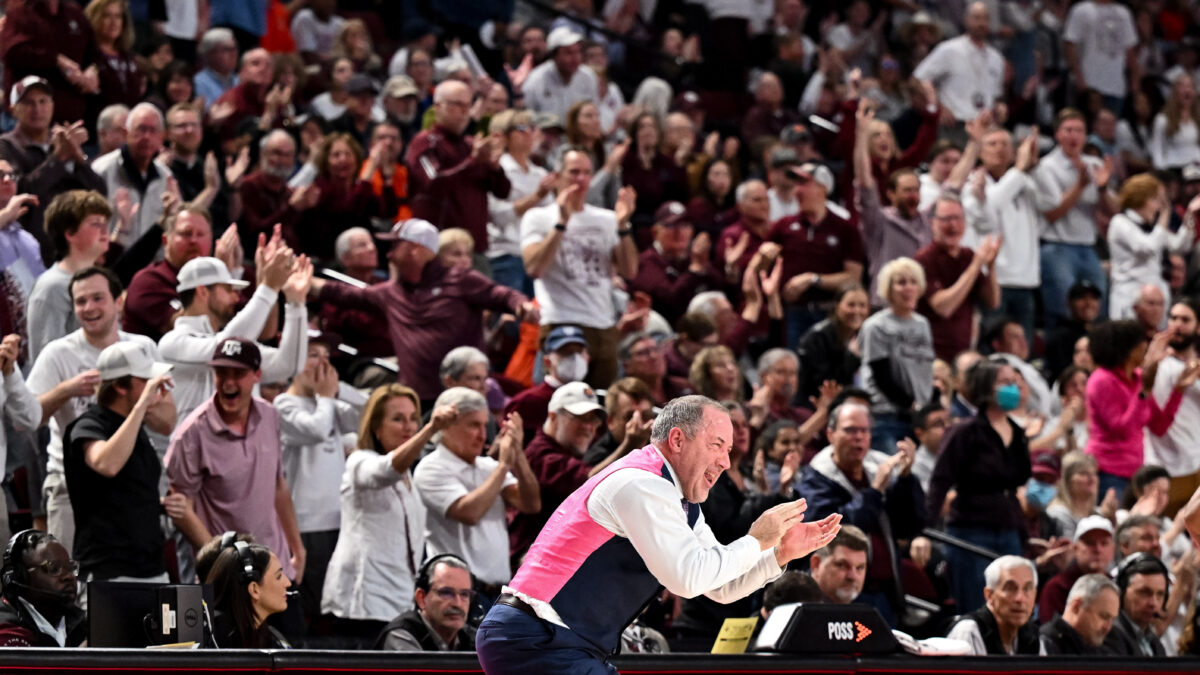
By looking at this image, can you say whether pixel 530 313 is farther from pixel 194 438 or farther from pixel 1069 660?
pixel 1069 660

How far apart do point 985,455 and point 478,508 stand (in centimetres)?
301

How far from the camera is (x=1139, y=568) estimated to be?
9680 mm

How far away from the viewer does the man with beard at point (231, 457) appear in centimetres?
824

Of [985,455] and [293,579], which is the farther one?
[985,455]

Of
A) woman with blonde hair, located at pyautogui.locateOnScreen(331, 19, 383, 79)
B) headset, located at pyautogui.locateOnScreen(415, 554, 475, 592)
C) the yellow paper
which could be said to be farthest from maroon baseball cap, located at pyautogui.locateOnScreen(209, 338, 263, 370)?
woman with blonde hair, located at pyautogui.locateOnScreen(331, 19, 383, 79)

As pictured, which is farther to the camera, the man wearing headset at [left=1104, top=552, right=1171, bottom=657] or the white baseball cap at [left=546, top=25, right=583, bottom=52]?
the white baseball cap at [left=546, top=25, right=583, bottom=52]

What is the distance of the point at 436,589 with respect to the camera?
25.6ft

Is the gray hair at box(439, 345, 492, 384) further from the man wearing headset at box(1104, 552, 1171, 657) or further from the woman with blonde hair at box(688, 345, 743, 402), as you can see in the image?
the man wearing headset at box(1104, 552, 1171, 657)

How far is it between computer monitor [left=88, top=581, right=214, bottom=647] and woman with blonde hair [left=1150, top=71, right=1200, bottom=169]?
1333 centimetres

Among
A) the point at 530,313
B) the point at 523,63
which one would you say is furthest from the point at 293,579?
the point at 523,63

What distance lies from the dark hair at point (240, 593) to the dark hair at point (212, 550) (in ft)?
0.38

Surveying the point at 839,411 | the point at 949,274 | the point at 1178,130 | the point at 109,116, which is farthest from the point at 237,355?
the point at 1178,130

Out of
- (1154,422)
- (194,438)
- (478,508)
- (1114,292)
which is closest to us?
(194,438)

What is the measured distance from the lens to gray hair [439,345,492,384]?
32.5 ft
